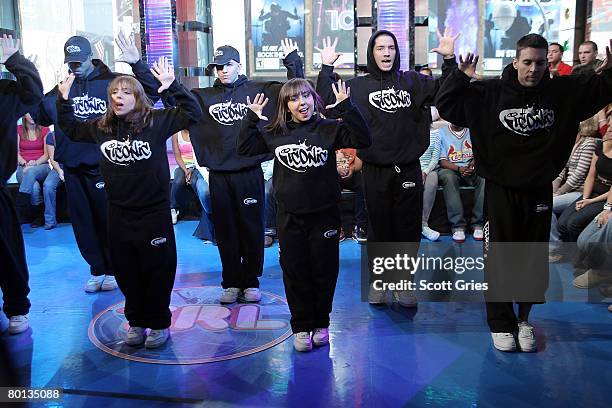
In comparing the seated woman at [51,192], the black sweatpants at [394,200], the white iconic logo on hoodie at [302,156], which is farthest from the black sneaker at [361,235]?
the seated woman at [51,192]

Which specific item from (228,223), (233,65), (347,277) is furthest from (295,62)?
(347,277)

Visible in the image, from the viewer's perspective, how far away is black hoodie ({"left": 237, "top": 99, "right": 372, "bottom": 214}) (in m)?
3.00

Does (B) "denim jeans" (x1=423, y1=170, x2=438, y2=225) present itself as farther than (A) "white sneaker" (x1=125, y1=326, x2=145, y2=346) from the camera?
Yes

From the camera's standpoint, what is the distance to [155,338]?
3209mm

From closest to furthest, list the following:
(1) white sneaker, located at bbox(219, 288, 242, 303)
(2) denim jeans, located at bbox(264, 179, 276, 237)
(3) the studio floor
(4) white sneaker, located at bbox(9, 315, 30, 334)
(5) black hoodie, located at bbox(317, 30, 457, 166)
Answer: (3) the studio floor, (4) white sneaker, located at bbox(9, 315, 30, 334), (5) black hoodie, located at bbox(317, 30, 457, 166), (1) white sneaker, located at bbox(219, 288, 242, 303), (2) denim jeans, located at bbox(264, 179, 276, 237)

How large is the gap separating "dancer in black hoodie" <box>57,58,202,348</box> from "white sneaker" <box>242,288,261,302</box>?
0.75m

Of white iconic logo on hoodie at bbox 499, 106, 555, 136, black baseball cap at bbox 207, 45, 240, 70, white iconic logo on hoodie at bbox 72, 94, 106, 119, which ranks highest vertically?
black baseball cap at bbox 207, 45, 240, 70

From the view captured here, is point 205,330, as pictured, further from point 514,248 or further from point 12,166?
point 514,248

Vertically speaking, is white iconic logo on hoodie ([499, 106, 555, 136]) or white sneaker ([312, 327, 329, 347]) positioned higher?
white iconic logo on hoodie ([499, 106, 555, 136])

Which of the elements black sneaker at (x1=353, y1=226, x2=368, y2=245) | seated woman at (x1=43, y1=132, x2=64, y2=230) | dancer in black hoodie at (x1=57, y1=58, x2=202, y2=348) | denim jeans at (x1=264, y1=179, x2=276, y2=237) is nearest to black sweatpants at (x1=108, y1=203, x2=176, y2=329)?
dancer in black hoodie at (x1=57, y1=58, x2=202, y2=348)

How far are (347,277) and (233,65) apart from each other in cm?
180

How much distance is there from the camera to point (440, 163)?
18.8 feet

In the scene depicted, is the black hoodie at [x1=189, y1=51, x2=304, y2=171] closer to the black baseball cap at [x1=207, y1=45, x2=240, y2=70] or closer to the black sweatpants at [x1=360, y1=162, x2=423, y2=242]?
the black baseball cap at [x1=207, y1=45, x2=240, y2=70]

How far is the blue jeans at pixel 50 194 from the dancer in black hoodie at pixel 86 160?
2392 mm
